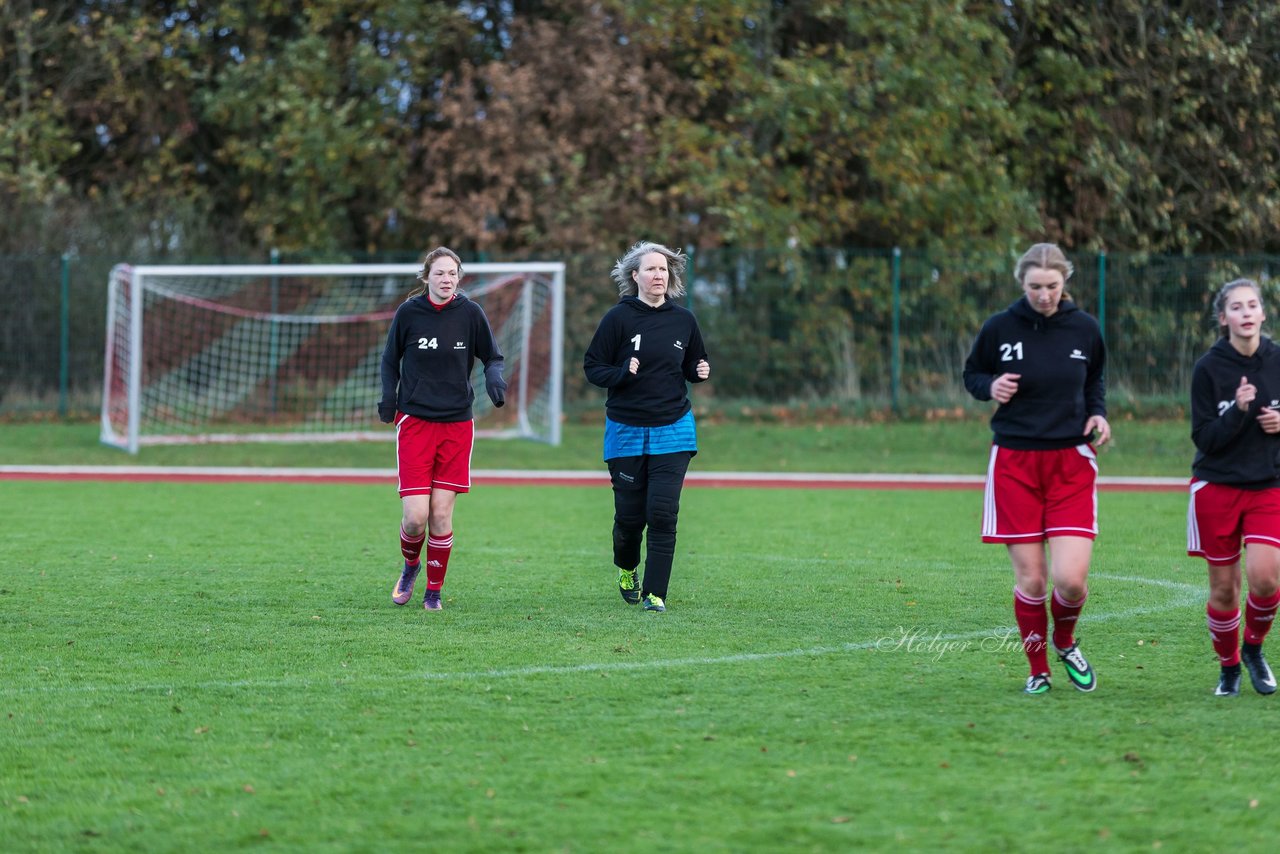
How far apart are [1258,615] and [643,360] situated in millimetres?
3477

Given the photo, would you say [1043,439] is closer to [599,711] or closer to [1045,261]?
[1045,261]

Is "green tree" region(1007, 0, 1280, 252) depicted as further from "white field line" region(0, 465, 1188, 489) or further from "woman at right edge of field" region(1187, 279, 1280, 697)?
"woman at right edge of field" region(1187, 279, 1280, 697)

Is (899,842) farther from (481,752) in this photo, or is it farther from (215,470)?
(215,470)

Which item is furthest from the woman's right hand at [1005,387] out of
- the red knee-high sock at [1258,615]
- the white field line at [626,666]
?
the white field line at [626,666]

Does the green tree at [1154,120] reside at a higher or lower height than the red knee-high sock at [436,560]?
higher

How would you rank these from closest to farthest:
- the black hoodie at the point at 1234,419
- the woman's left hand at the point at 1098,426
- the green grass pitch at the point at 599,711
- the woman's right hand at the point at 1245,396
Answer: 1. the green grass pitch at the point at 599,711
2. the woman's right hand at the point at 1245,396
3. the black hoodie at the point at 1234,419
4. the woman's left hand at the point at 1098,426

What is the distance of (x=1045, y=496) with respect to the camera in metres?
6.46

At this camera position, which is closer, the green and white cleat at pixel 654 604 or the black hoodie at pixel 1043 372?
the black hoodie at pixel 1043 372

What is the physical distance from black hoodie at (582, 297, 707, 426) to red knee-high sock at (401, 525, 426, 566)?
1.25 m

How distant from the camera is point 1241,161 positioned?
1076 inches

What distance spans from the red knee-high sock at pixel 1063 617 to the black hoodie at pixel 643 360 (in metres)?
2.71

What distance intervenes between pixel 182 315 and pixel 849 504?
13.7 m

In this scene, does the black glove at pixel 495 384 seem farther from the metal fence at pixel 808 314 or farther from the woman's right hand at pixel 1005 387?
the metal fence at pixel 808 314

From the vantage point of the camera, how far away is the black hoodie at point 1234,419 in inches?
247
